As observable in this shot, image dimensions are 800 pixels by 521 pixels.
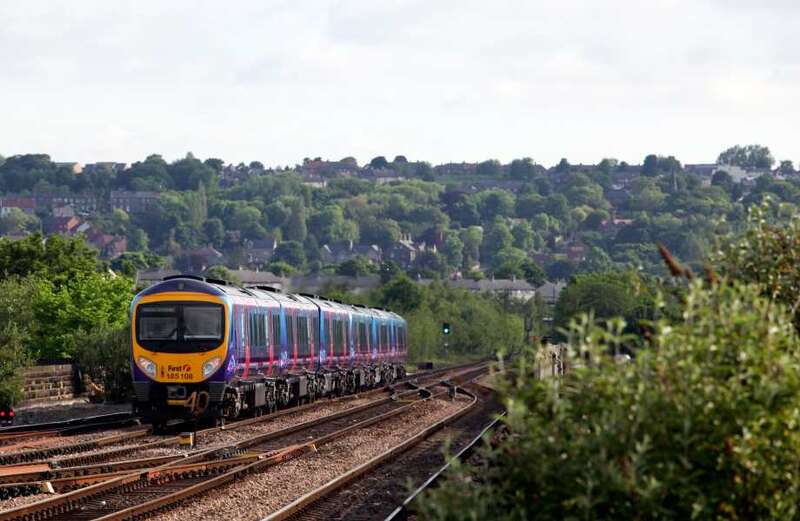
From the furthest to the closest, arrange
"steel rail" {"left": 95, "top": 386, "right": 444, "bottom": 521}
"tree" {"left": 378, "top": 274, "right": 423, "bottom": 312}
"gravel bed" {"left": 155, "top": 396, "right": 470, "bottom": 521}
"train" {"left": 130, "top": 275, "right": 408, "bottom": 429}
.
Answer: "tree" {"left": 378, "top": 274, "right": 423, "bottom": 312} < "train" {"left": 130, "top": 275, "right": 408, "bottom": 429} < "gravel bed" {"left": 155, "top": 396, "right": 470, "bottom": 521} < "steel rail" {"left": 95, "top": 386, "right": 444, "bottom": 521}

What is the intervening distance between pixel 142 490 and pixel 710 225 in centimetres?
972

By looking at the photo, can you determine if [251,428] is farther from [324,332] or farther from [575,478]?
[575,478]

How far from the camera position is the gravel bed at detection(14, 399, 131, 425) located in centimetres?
3566

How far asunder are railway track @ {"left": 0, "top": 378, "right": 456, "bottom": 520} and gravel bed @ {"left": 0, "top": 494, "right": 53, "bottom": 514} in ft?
1.41

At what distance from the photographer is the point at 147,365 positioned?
99.2ft

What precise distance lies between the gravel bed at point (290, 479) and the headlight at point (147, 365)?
4.20 meters

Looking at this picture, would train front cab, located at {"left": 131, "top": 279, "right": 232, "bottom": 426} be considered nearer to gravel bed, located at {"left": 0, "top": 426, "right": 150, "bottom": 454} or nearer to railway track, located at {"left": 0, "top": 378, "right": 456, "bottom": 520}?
gravel bed, located at {"left": 0, "top": 426, "right": 150, "bottom": 454}

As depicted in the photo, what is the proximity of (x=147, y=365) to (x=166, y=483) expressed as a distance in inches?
387

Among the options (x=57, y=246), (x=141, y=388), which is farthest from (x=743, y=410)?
(x=57, y=246)

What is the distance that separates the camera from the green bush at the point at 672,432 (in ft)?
29.4

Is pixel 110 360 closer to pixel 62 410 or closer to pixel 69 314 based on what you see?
pixel 62 410

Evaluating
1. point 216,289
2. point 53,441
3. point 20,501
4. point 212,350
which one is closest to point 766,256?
point 20,501

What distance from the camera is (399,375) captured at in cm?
6644

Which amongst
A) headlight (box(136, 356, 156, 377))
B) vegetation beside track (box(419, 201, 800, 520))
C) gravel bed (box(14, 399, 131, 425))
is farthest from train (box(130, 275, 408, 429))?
vegetation beside track (box(419, 201, 800, 520))
